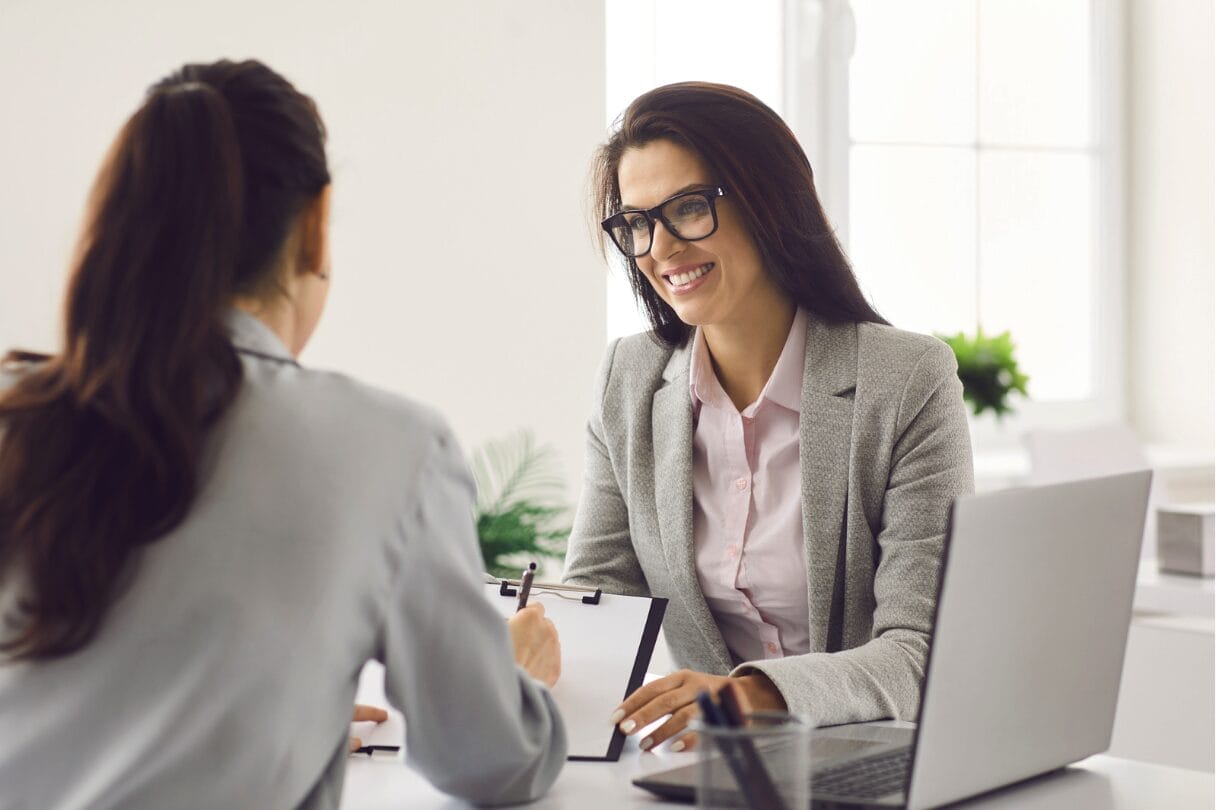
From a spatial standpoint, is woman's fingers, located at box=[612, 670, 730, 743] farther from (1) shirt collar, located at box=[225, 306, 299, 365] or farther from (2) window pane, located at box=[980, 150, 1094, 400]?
(2) window pane, located at box=[980, 150, 1094, 400]

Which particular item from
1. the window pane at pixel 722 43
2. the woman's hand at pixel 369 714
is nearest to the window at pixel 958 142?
the window pane at pixel 722 43

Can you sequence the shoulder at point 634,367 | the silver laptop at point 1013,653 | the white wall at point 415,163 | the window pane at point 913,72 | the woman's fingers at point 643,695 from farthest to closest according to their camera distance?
the window pane at point 913,72
the white wall at point 415,163
the shoulder at point 634,367
the woman's fingers at point 643,695
the silver laptop at point 1013,653

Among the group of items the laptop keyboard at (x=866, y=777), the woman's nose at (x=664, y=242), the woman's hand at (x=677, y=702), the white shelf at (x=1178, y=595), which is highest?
the woman's nose at (x=664, y=242)

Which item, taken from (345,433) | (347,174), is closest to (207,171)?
(345,433)

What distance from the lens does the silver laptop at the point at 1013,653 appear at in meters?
1.02

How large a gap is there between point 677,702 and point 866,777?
25 cm

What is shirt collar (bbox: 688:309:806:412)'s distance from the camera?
1.85 metres

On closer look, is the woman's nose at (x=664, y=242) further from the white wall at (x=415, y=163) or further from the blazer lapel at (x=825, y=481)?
the white wall at (x=415, y=163)

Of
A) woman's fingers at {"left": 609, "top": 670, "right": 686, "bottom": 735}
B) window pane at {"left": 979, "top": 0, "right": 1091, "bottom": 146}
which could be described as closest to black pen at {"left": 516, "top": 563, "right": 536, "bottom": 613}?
woman's fingers at {"left": 609, "top": 670, "right": 686, "bottom": 735}

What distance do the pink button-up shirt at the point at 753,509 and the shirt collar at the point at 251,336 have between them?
91cm

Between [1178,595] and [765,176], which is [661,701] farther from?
[1178,595]

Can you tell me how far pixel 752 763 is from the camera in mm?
905

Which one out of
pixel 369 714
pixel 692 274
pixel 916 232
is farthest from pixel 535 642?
pixel 916 232

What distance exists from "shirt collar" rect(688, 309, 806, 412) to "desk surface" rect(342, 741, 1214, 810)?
64cm
